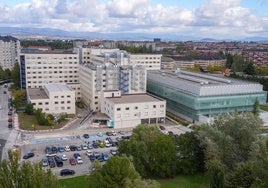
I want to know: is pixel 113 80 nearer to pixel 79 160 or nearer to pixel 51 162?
pixel 79 160

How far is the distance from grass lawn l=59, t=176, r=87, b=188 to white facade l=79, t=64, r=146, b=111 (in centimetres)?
2950

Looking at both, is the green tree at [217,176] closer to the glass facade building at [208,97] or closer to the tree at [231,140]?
the tree at [231,140]

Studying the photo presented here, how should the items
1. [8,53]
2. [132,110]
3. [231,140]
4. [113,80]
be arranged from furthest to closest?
1. [8,53]
2. [113,80]
3. [132,110]
4. [231,140]

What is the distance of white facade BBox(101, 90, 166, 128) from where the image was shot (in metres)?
52.1

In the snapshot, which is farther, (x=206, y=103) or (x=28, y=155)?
(x=206, y=103)

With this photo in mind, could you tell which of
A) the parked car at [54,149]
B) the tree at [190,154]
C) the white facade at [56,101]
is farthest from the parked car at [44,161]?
the white facade at [56,101]

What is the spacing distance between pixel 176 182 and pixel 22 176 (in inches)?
716

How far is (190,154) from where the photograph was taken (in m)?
34.9

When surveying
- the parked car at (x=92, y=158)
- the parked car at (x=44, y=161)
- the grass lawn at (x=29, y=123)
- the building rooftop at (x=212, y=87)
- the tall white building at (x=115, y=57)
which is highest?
the tall white building at (x=115, y=57)

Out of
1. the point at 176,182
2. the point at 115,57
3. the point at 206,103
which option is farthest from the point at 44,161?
the point at 115,57

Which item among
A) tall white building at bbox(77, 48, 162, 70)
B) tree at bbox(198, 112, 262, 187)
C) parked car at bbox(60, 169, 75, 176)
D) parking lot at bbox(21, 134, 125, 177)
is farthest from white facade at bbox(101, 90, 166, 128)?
tree at bbox(198, 112, 262, 187)

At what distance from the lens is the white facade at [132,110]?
52062 millimetres

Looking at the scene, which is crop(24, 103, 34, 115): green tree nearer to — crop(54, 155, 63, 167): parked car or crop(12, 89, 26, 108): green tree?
crop(12, 89, 26, 108): green tree

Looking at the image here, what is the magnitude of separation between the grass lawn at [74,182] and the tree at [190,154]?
1081 centimetres
